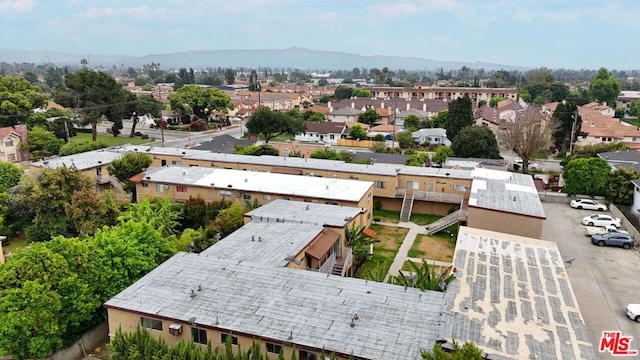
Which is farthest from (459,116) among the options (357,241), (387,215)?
(357,241)

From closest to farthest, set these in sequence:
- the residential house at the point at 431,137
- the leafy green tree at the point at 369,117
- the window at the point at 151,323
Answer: the window at the point at 151,323 < the residential house at the point at 431,137 < the leafy green tree at the point at 369,117

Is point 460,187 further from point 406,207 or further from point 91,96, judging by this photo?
point 91,96

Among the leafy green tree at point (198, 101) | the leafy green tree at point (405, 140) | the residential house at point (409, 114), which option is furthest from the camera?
the residential house at point (409, 114)

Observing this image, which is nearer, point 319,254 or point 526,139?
point 319,254

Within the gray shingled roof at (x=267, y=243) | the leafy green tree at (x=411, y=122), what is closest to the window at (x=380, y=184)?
the gray shingled roof at (x=267, y=243)

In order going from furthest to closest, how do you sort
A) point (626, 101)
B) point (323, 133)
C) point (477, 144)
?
point (626, 101) → point (323, 133) → point (477, 144)

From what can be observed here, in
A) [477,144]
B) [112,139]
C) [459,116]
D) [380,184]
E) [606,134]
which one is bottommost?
[112,139]

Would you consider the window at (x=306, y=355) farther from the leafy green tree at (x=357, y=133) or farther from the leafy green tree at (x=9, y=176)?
the leafy green tree at (x=357, y=133)
